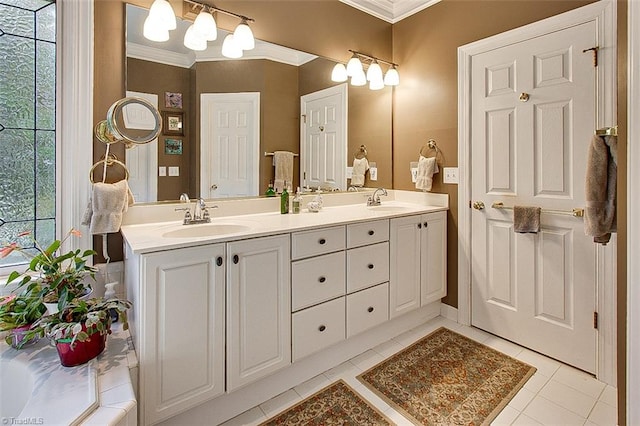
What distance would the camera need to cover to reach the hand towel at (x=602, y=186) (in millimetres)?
1492

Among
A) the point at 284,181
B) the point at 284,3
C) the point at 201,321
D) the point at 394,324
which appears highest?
the point at 284,3

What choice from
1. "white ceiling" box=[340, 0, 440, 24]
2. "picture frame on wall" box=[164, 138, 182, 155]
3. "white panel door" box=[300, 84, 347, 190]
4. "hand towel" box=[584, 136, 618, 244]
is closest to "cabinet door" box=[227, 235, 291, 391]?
"picture frame on wall" box=[164, 138, 182, 155]

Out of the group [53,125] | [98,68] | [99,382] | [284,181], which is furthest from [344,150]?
[99,382]

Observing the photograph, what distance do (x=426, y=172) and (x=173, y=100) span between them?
1874 mm

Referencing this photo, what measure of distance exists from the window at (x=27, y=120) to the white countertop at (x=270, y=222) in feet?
1.32

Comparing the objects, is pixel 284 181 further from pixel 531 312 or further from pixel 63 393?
pixel 531 312

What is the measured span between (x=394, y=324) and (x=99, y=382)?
5.90 feet

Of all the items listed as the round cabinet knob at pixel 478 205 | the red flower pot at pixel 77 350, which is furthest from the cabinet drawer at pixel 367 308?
the red flower pot at pixel 77 350

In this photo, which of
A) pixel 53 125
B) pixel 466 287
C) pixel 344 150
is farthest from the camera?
pixel 344 150

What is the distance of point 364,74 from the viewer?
2816 millimetres

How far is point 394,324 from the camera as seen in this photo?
7.97 feet

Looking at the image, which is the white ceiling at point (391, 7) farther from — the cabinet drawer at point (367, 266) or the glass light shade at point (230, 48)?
the cabinet drawer at point (367, 266)

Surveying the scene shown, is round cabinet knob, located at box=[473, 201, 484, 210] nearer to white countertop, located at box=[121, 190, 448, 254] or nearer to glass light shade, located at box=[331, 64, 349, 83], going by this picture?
white countertop, located at box=[121, 190, 448, 254]

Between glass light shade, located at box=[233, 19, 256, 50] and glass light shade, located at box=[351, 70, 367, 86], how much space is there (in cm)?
97
